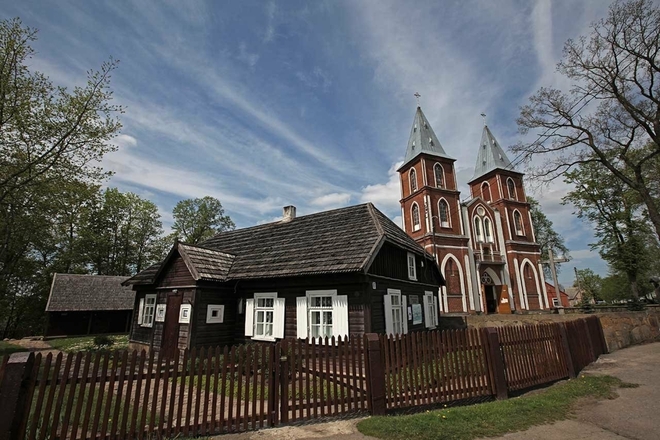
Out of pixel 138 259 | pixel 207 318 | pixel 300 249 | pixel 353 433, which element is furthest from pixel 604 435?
pixel 138 259

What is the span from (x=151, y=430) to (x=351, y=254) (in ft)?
25.9

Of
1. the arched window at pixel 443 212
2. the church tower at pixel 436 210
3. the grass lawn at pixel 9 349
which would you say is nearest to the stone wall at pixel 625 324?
the church tower at pixel 436 210

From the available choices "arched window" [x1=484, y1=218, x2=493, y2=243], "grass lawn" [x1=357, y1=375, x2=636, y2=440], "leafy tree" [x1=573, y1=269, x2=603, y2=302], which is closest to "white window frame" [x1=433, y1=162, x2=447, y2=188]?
"arched window" [x1=484, y1=218, x2=493, y2=243]

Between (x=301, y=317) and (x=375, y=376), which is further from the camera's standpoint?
(x=301, y=317)

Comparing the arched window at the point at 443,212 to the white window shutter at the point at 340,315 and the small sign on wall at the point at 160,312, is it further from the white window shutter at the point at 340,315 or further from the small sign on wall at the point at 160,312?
the small sign on wall at the point at 160,312

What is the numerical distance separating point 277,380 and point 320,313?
5815 millimetres

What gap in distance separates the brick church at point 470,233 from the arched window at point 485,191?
0.65 meters

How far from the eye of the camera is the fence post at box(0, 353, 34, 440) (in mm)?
4305

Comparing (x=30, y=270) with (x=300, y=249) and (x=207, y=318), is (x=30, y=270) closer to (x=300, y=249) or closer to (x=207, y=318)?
(x=207, y=318)

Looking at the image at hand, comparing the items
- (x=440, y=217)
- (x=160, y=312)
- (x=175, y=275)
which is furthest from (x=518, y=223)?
(x=160, y=312)

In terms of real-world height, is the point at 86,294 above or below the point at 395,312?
above

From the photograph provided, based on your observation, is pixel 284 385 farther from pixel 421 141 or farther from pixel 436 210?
pixel 421 141

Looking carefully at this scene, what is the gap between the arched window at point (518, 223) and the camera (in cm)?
3447

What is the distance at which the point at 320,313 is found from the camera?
1165cm
